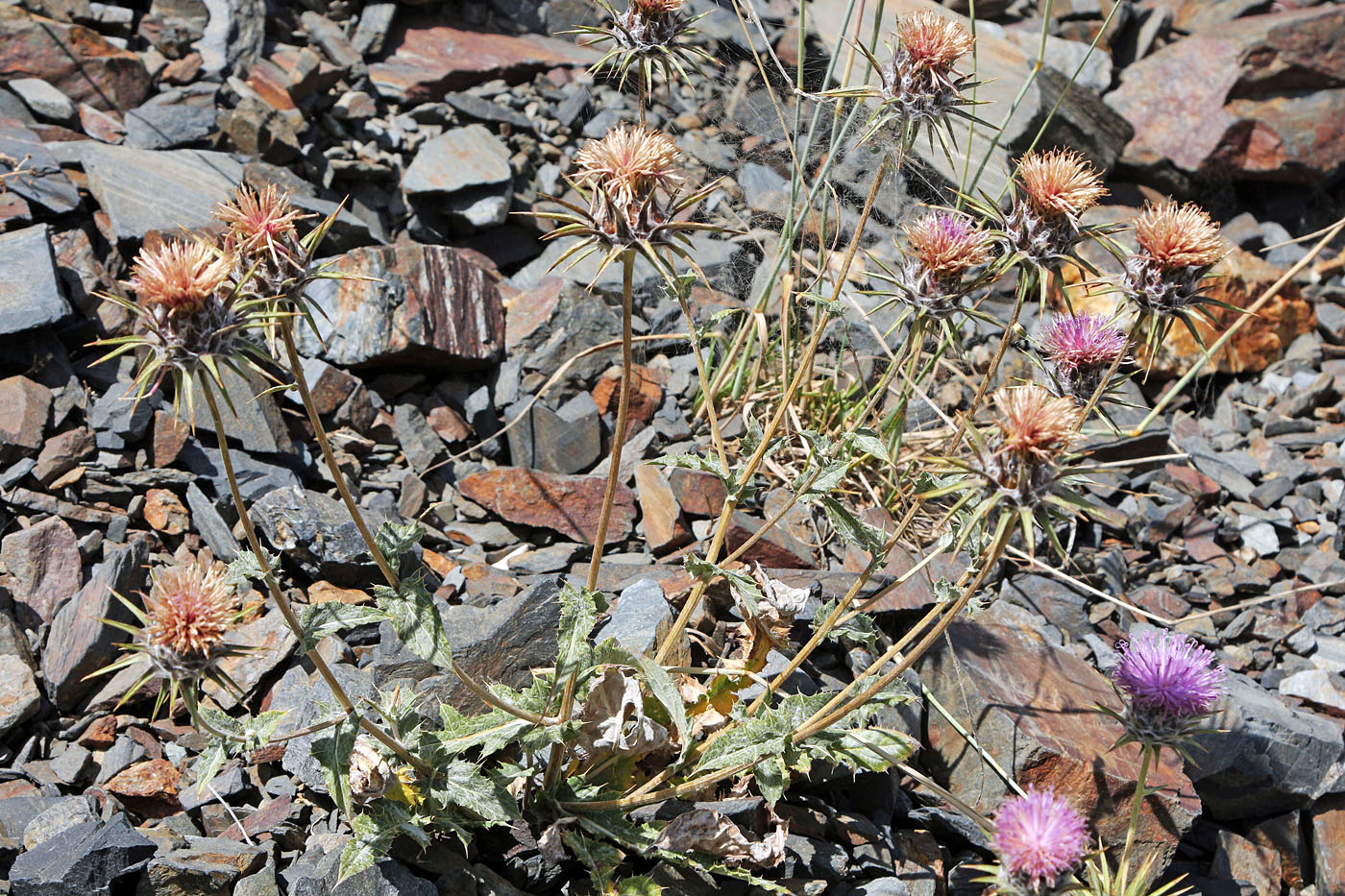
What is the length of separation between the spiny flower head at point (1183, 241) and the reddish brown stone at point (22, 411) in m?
4.29

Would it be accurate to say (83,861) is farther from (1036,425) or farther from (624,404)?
(1036,425)

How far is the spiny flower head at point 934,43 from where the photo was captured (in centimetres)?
300

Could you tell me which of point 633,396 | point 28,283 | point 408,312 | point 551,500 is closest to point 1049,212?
point 551,500

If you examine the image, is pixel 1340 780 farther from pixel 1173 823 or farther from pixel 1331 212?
pixel 1331 212

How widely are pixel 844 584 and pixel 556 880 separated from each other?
66.0 inches

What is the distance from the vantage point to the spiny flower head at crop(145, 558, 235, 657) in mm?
2225

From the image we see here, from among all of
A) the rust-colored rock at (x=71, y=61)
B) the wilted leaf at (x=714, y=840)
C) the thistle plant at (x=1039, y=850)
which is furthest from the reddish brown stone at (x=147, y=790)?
the rust-colored rock at (x=71, y=61)

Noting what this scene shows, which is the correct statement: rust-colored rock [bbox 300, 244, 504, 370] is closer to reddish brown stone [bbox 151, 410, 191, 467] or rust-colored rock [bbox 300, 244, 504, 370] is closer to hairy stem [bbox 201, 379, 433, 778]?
reddish brown stone [bbox 151, 410, 191, 467]

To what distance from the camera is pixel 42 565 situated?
390cm

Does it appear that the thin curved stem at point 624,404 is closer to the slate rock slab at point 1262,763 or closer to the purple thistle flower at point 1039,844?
the purple thistle flower at point 1039,844

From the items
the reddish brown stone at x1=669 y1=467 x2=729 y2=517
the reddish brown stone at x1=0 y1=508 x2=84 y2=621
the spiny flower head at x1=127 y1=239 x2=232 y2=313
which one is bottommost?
the reddish brown stone at x1=0 y1=508 x2=84 y2=621

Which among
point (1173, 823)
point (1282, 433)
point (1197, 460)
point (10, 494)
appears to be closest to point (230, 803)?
point (10, 494)

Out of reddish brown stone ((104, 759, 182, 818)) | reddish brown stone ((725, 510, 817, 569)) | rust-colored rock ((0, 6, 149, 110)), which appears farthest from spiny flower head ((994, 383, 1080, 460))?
rust-colored rock ((0, 6, 149, 110))

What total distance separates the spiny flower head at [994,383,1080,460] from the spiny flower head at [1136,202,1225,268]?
0.85 metres
